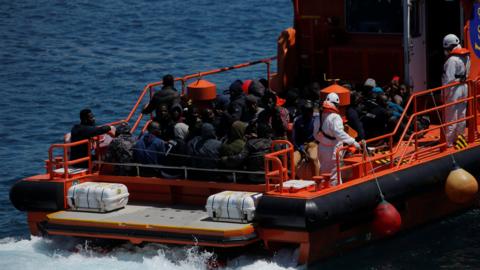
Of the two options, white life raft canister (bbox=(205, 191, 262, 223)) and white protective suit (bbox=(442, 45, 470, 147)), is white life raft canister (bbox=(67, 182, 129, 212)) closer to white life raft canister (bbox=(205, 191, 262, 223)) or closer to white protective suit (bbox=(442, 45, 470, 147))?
white life raft canister (bbox=(205, 191, 262, 223))

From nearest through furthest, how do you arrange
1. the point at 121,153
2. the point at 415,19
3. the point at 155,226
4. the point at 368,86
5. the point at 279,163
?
the point at 279,163 < the point at 155,226 < the point at 121,153 < the point at 368,86 < the point at 415,19

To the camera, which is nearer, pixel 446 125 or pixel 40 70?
pixel 446 125

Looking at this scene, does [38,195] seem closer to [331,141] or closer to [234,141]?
[234,141]

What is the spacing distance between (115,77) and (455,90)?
14.7 meters

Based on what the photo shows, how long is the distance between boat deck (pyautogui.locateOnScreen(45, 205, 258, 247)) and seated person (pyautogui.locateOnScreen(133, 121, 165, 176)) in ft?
1.45

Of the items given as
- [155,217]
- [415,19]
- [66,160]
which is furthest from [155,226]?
[415,19]

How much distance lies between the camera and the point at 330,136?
14.7 metres

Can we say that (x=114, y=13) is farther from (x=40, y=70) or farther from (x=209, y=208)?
(x=209, y=208)

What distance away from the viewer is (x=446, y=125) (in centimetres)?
1559

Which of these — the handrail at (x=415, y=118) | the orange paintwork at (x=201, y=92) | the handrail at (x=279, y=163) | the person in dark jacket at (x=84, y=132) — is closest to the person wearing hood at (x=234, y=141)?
the handrail at (x=279, y=163)

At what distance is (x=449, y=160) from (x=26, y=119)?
38.7 ft

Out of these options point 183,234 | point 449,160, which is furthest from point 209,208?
point 449,160

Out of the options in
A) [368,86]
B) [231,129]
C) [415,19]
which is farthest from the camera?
[415,19]

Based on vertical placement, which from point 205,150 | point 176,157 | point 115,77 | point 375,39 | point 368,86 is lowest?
point 115,77
